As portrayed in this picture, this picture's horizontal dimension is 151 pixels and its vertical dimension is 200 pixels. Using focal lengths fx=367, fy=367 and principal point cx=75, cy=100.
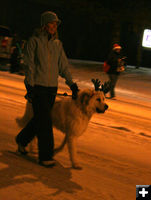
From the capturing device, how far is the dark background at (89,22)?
22033 millimetres

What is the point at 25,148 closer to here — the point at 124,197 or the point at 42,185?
the point at 42,185

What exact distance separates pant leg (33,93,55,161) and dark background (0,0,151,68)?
57.9ft

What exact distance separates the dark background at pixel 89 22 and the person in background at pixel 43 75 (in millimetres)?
17413

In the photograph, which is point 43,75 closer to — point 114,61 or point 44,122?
point 44,122

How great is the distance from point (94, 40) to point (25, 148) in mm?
27528

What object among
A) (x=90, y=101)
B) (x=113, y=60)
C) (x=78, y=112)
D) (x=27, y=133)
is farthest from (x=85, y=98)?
(x=113, y=60)

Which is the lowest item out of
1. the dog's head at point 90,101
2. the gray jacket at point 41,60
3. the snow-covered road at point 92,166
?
the snow-covered road at point 92,166

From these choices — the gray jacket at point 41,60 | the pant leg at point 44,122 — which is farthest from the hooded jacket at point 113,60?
the pant leg at point 44,122

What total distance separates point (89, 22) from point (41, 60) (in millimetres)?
27130

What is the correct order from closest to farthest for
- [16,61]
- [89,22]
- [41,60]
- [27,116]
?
[41,60], [27,116], [16,61], [89,22]

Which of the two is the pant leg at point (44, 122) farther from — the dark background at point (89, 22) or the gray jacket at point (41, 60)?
the dark background at point (89, 22)

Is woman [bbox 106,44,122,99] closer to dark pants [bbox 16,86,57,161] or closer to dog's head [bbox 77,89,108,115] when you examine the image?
dog's head [bbox 77,89,108,115]

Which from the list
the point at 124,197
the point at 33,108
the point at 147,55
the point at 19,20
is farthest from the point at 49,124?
the point at 147,55

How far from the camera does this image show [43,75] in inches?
197
